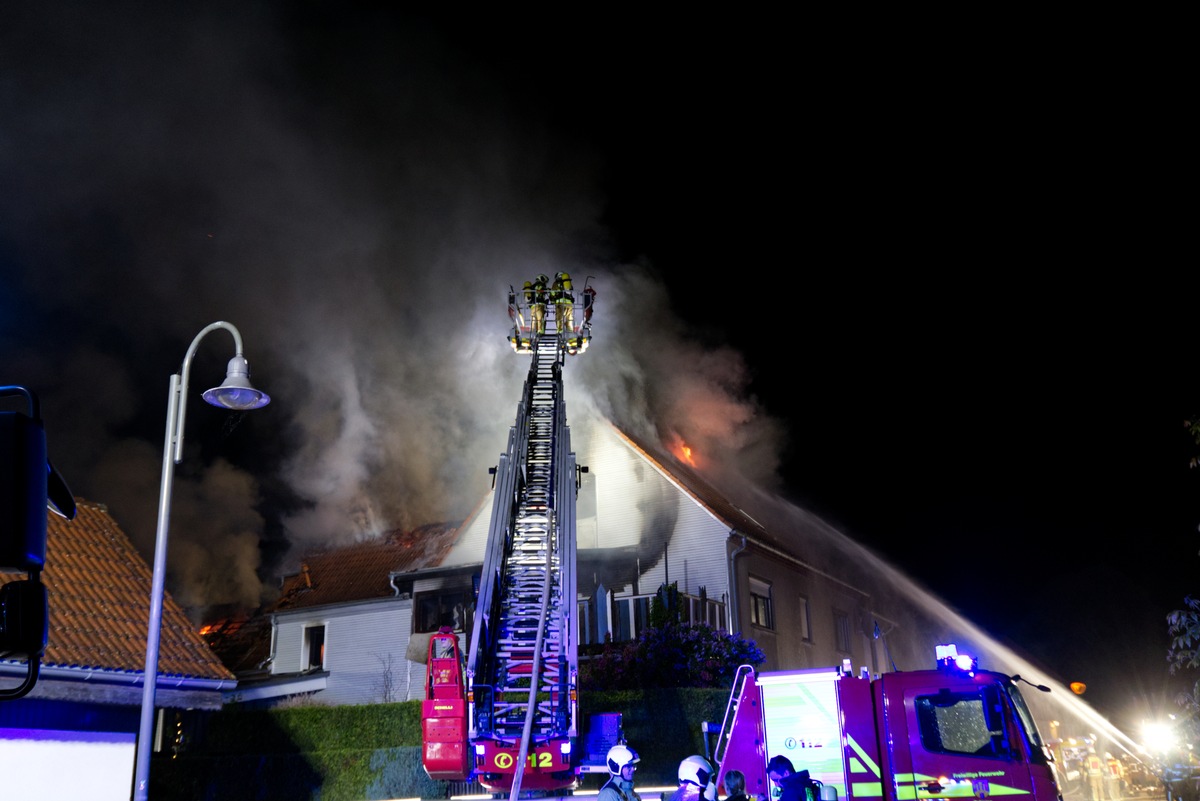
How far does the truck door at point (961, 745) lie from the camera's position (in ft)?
29.1

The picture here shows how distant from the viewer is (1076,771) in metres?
20.9

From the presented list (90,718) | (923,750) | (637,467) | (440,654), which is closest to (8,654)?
(923,750)

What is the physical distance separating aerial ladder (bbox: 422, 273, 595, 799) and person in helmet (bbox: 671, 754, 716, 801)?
4.52 metres

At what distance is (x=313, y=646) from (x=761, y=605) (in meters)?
13.1

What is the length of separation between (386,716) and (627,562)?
7.67 metres

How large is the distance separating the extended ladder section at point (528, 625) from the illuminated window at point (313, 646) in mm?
12718

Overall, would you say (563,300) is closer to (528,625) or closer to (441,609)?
(441,609)

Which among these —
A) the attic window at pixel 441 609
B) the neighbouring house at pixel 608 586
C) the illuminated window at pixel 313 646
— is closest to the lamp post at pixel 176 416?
the neighbouring house at pixel 608 586

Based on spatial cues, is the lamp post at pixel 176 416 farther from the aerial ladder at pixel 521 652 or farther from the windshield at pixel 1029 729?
the windshield at pixel 1029 729

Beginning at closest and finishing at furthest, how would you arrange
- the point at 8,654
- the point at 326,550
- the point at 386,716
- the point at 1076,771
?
the point at 8,654 < the point at 386,716 < the point at 1076,771 < the point at 326,550

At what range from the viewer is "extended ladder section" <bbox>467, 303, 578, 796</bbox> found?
480 inches

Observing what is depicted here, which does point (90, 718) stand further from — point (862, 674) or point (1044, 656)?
point (1044, 656)

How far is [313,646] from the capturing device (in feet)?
94.1

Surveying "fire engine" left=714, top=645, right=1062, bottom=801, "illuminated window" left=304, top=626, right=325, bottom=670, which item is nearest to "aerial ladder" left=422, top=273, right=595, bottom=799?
"fire engine" left=714, top=645, right=1062, bottom=801
